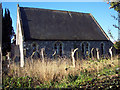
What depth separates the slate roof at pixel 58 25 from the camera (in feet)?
52.4

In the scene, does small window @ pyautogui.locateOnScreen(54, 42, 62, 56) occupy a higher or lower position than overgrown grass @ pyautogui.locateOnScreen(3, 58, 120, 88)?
higher

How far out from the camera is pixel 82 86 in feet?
15.0

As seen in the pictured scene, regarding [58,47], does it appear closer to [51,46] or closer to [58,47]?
[58,47]

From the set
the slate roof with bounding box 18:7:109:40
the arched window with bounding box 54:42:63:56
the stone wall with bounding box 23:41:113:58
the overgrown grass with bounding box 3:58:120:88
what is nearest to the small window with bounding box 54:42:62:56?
the arched window with bounding box 54:42:63:56

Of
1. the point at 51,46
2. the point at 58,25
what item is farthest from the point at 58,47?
the point at 58,25

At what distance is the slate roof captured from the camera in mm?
15969

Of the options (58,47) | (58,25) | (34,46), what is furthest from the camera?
(58,25)

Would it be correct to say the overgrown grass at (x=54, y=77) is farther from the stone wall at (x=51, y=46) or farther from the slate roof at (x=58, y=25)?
the slate roof at (x=58, y=25)

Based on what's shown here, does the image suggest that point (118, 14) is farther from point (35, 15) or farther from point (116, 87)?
point (35, 15)

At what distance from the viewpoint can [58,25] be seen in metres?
18.0

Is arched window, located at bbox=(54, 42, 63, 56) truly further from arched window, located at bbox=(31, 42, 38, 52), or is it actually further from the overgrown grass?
the overgrown grass

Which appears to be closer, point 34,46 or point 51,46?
point 34,46

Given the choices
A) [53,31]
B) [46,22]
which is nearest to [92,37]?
[53,31]

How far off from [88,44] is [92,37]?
1233mm
